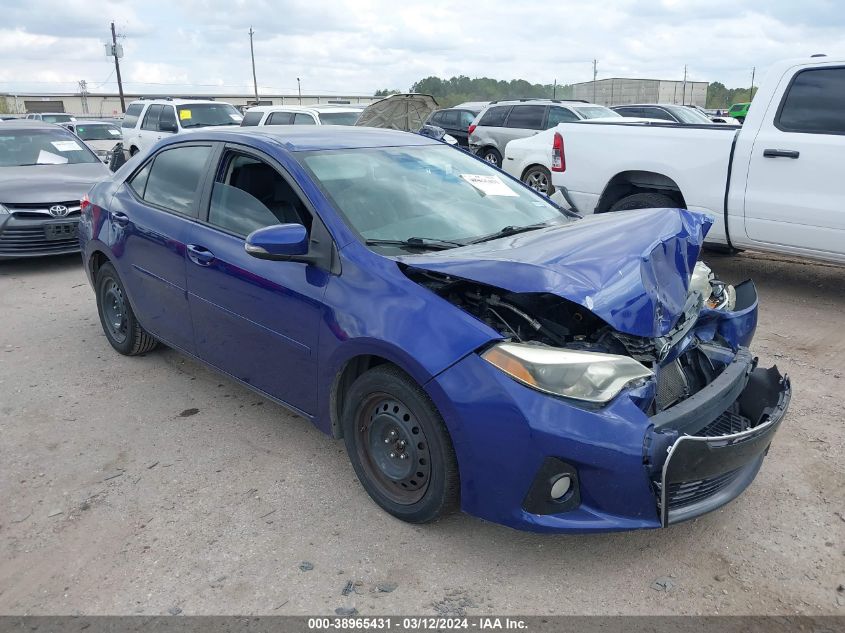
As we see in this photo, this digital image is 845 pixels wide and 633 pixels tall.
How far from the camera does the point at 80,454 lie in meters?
3.76

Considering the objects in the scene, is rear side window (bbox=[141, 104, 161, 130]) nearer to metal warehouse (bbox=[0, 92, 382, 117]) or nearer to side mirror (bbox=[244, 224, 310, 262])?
side mirror (bbox=[244, 224, 310, 262])

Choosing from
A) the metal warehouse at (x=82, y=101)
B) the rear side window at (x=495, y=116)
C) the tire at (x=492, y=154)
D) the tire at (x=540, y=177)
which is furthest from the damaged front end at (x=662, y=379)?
the metal warehouse at (x=82, y=101)

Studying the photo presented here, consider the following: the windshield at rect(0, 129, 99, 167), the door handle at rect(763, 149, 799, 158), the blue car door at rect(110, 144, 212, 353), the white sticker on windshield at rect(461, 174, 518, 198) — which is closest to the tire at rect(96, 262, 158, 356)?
the blue car door at rect(110, 144, 212, 353)

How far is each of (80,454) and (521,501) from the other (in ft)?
8.22

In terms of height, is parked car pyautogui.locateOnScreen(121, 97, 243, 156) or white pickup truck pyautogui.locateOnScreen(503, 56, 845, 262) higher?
parked car pyautogui.locateOnScreen(121, 97, 243, 156)

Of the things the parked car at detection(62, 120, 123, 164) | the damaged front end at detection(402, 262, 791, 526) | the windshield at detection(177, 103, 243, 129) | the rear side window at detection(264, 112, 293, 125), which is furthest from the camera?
the parked car at detection(62, 120, 123, 164)

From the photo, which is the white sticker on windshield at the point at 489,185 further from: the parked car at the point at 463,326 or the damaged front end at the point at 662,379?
the damaged front end at the point at 662,379

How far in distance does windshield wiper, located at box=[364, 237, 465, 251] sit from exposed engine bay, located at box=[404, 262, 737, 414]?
11.6 inches

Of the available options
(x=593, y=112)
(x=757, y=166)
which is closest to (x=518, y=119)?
(x=593, y=112)

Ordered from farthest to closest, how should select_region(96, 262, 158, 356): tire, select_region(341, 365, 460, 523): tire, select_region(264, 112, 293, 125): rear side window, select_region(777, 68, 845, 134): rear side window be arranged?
select_region(264, 112, 293, 125): rear side window
select_region(777, 68, 845, 134): rear side window
select_region(96, 262, 158, 356): tire
select_region(341, 365, 460, 523): tire

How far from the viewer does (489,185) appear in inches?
159

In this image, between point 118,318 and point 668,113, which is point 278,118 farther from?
point 118,318

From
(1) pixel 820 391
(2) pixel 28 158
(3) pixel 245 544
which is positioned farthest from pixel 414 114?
(3) pixel 245 544

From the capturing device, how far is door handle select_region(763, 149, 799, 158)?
568 centimetres
